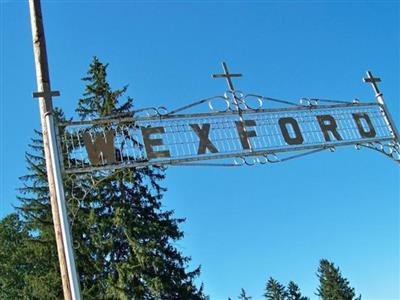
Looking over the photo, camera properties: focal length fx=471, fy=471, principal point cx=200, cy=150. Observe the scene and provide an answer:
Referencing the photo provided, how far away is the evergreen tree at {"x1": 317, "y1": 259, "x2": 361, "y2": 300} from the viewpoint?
4200 cm

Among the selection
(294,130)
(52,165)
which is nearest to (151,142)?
(52,165)

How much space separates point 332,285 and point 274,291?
709cm

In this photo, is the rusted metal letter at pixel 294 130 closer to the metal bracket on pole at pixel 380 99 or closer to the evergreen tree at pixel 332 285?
the metal bracket on pole at pixel 380 99

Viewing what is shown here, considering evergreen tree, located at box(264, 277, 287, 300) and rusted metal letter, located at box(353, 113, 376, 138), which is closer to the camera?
rusted metal letter, located at box(353, 113, 376, 138)

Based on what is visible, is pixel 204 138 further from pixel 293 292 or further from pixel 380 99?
pixel 293 292

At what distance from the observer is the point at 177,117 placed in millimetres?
6121

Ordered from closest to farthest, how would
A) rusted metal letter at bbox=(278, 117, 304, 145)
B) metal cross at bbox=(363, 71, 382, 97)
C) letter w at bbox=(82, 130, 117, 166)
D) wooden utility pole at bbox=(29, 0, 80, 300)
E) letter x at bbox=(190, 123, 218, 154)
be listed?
1. wooden utility pole at bbox=(29, 0, 80, 300)
2. letter w at bbox=(82, 130, 117, 166)
3. letter x at bbox=(190, 123, 218, 154)
4. rusted metal letter at bbox=(278, 117, 304, 145)
5. metal cross at bbox=(363, 71, 382, 97)

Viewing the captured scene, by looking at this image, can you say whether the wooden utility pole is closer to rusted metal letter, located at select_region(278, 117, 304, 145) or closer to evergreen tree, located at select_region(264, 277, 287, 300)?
rusted metal letter, located at select_region(278, 117, 304, 145)

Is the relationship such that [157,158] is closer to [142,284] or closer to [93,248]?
[142,284]

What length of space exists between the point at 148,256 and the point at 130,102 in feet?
20.7

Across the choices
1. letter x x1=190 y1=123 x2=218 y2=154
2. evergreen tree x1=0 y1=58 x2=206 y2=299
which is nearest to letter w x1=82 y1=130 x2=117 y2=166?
letter x x1=190 y1=123 x2=218 y2=154

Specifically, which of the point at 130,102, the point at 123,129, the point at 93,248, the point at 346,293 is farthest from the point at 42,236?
the point at 346,293

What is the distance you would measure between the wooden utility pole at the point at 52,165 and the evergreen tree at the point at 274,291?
147 ft

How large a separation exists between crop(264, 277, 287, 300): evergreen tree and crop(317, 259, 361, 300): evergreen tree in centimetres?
514
